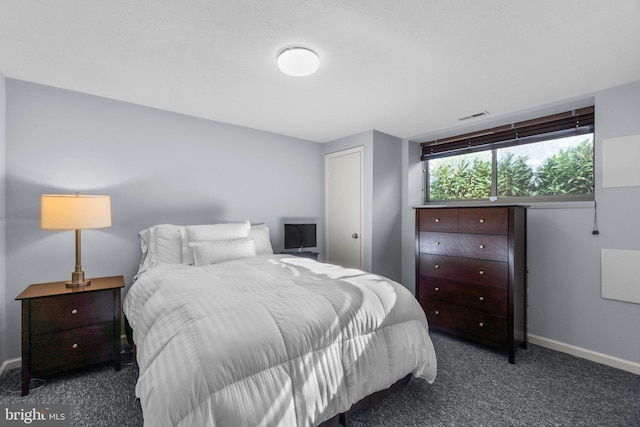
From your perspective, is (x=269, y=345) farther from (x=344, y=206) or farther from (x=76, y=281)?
(x=344, y=206)

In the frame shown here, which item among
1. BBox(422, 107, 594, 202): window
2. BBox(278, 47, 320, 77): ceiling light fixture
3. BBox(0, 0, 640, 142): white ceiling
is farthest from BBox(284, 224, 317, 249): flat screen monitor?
BBox(278, 47, 320, 77): ceiling light fixture

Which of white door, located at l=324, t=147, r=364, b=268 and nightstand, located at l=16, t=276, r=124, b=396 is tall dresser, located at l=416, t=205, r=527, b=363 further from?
nightstand, located at l=16, t=276, r=124, b=396

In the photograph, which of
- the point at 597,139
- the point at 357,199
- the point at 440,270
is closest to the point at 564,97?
the point at 597,139

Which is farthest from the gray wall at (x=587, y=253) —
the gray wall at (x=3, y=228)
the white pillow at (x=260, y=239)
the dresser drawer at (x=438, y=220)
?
the gray wall at (x=3, y=228)

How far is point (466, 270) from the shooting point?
9.14 feet

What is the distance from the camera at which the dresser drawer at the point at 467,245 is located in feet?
8.41

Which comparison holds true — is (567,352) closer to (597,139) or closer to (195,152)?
(597,139)

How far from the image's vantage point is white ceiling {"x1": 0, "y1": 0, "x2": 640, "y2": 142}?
5.05 feet

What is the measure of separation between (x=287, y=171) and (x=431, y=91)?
2113mm

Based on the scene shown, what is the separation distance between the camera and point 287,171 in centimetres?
400

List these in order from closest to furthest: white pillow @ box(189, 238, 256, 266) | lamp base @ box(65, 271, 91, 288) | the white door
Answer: lamp base @ box(65, 271, 91, 288)
white pillow @ box(189, 238, 256, 266)
the white door

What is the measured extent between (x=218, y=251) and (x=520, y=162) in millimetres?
3369

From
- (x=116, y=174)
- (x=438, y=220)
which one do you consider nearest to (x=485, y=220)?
(x=438, y=220)

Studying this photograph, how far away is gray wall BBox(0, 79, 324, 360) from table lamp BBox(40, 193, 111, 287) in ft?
1.34
